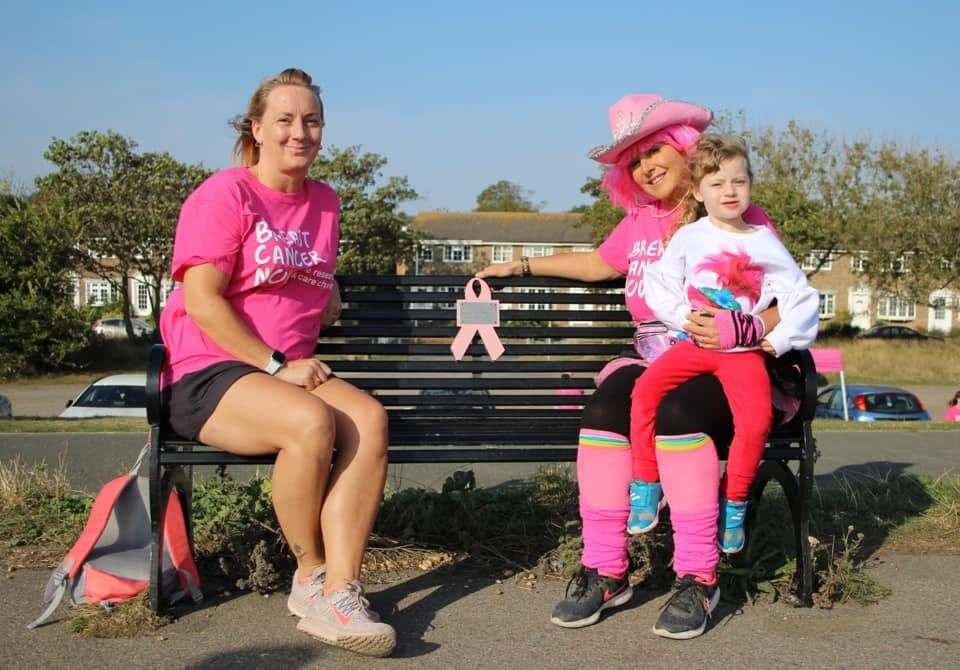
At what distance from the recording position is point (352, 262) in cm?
4169

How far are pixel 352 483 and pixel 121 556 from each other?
2.86ft

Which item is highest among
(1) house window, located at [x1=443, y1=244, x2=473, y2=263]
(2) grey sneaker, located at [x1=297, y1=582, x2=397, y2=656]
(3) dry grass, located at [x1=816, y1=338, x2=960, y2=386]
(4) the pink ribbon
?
(1) house window, located at [x1=443, y1=244, x2=473, y2=263]

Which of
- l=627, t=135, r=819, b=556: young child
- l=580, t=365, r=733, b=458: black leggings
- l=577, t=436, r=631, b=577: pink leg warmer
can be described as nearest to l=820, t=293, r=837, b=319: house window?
l=627, t=135, r=819, b=556: young child

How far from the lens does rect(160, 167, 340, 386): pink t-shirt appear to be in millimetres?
3369

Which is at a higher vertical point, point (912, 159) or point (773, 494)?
point (912, 159)

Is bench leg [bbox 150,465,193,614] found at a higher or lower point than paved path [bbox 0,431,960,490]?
higher

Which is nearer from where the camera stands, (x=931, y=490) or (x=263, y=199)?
(x=263, y=199)

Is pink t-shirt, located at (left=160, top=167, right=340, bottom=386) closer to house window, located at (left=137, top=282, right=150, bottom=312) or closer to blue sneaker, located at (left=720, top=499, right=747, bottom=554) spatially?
blue sneaker, located at (left=720, top=499, right=747, bottom=554)

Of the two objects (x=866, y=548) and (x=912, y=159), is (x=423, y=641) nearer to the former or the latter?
(x=866, y=548)

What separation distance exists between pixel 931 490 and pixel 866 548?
3.42ft

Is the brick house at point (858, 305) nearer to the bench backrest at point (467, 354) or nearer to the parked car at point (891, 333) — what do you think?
the parked car at point (891, 333)

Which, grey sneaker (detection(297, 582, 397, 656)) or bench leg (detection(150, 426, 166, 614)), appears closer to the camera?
grey sneaker (detection(297, 582, 397, 656))

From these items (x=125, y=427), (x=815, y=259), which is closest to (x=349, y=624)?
(x=125, y=427)

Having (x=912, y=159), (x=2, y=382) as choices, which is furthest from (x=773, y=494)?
(x=912, y=159)
